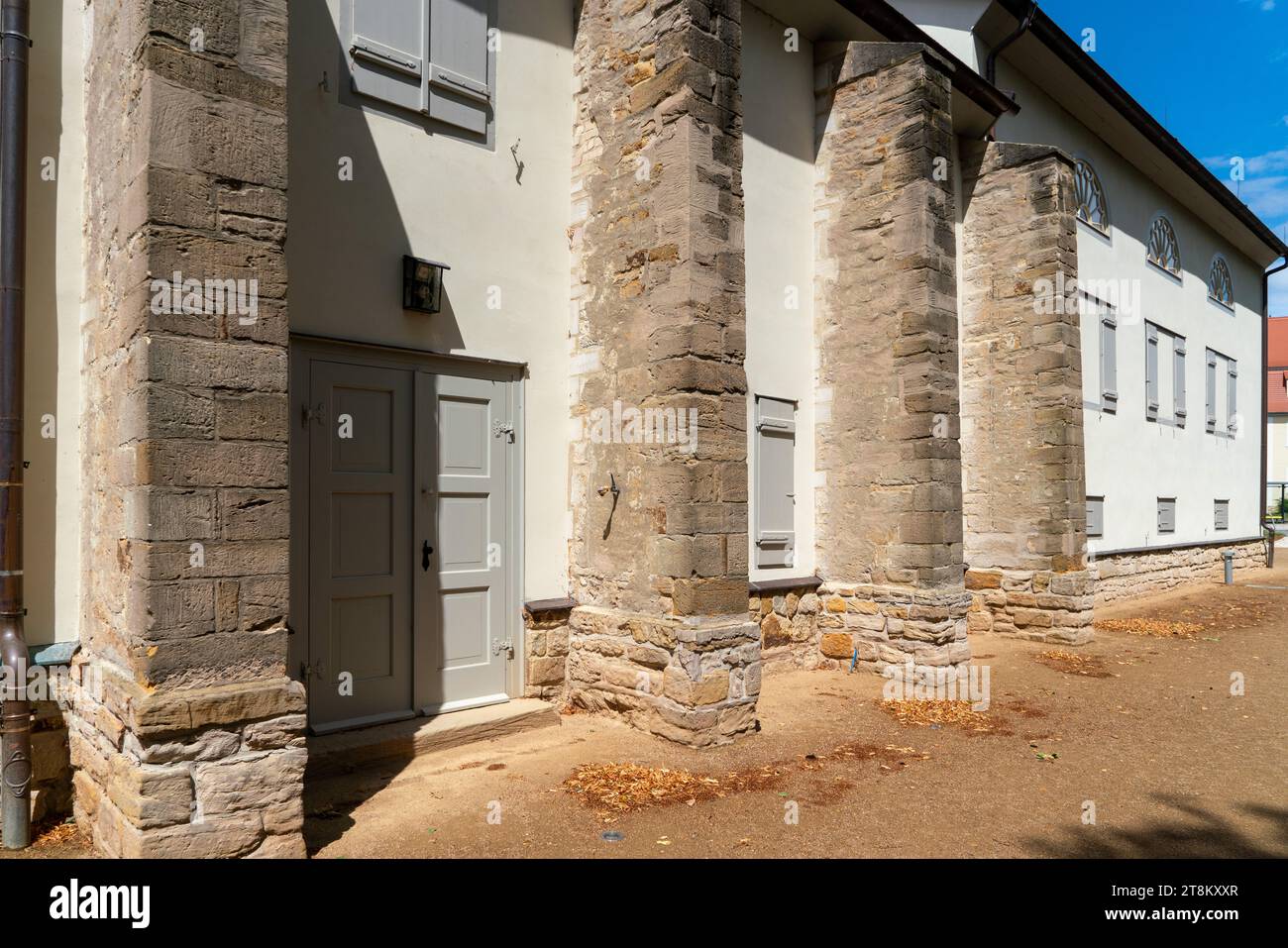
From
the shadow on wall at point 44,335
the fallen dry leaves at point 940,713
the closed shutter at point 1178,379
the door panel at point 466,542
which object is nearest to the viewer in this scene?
the shadow on wall at point 44,335

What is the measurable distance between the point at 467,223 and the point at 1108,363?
1098 cm

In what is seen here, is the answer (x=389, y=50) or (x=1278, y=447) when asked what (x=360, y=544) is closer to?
(x=389, y=50)

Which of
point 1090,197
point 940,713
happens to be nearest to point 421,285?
point 940,713

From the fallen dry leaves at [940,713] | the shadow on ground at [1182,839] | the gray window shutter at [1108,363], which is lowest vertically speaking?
the fallen dry leaves at [940,713]

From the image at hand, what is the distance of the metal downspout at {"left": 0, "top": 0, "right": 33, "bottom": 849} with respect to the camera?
3.90 meters

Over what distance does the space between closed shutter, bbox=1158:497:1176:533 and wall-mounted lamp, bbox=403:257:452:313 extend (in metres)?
14.1

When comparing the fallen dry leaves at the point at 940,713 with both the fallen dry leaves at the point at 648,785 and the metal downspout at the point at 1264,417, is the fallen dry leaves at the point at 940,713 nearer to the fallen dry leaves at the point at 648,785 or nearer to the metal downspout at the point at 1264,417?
the fallen dry leaves at the point at 648,785

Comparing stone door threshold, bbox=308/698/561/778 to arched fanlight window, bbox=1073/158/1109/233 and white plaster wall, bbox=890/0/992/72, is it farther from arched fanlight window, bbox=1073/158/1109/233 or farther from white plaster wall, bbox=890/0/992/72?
arched fanlight window, bbox=1073/158/1109/233

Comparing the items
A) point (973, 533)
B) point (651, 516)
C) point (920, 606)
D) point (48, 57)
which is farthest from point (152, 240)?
point (973, 533)

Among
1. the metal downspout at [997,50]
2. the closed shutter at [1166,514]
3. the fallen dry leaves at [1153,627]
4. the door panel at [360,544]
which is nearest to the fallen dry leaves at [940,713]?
the door panel at [360,544]

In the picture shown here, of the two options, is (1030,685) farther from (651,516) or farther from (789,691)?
(651,516)

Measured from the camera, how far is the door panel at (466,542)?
5844 millimetres

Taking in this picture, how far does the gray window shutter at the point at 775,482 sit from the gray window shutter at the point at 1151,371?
9.41 meters

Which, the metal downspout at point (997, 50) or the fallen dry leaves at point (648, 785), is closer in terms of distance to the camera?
the fallen dry leaves at point (648, 785)
